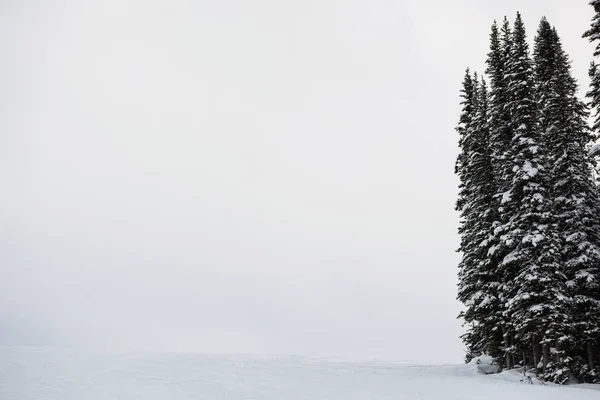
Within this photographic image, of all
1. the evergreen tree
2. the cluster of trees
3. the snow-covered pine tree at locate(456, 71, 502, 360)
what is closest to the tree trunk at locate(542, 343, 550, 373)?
the cluster of trees

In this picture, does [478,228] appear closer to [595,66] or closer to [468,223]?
[468,223]

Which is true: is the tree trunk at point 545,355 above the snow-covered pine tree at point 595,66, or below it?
below

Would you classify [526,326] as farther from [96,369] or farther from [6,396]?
[6,396]

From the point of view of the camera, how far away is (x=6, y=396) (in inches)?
546

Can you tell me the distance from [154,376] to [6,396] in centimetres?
503

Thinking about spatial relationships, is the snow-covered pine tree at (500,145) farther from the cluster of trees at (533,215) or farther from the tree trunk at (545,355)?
the tree trunk at (545,355)

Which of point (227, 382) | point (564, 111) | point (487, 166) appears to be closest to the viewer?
point (227, 382)

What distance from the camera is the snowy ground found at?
594 inches

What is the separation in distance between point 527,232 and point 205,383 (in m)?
19.4

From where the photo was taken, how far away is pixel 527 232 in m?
25.7

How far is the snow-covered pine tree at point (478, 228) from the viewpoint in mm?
29734

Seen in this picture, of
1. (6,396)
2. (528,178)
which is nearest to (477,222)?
(528,178)

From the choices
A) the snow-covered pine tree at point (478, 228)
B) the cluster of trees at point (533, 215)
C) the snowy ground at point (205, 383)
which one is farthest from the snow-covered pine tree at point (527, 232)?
the snowy ground at point (205, 383)

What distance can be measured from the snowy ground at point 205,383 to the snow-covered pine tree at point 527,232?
3918mm
